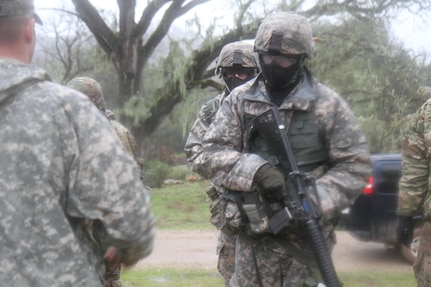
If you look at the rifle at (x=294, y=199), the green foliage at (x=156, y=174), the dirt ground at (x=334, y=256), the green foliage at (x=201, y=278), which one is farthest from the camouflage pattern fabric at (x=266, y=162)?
the green foliage at (x=156, y=174)

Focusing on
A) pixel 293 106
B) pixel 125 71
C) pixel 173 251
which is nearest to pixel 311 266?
pixel 293 106

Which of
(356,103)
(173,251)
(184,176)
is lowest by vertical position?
(184,176)

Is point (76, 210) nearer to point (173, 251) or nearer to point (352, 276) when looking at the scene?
point (352, 276)

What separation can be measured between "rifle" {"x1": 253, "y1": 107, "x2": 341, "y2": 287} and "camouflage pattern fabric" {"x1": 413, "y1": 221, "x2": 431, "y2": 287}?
1057 millimetres

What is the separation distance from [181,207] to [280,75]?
37.9 ft

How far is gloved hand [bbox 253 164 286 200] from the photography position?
3.82 m

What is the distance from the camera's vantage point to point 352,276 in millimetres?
8266

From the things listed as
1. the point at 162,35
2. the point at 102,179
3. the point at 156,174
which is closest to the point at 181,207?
the point at 156,174

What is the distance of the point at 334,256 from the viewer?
31.2 feet

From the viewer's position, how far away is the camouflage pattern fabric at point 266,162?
13.0 feet

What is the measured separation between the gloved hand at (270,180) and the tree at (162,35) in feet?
48.9

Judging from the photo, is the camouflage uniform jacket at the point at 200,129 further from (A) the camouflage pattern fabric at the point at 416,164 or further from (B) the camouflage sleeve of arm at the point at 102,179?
(B) the camouflage sleeve of arm at the point at 102,179

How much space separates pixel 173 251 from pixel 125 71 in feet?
33.2

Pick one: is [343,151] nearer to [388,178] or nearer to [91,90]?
[91,90]
